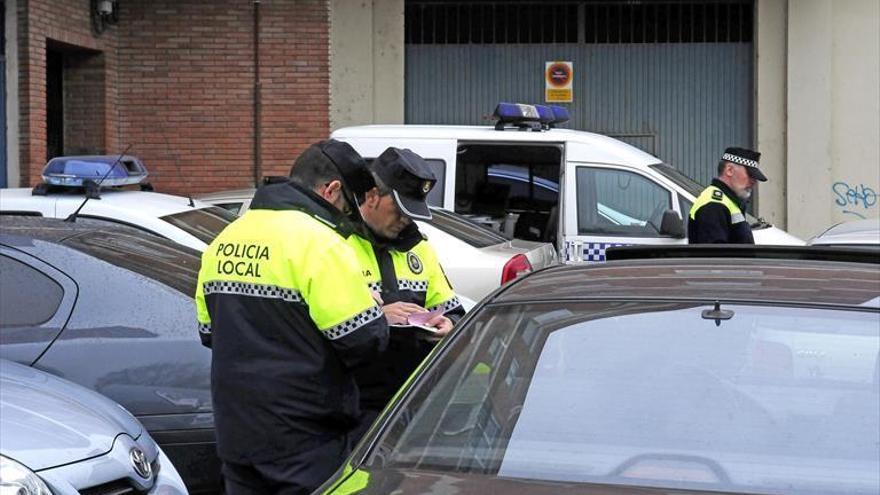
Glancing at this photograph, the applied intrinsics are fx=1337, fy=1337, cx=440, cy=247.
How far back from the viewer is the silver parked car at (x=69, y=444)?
4422 mm

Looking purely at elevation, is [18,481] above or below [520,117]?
below

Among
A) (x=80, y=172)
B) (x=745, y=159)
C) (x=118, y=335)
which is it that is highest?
(x=745, y=159)

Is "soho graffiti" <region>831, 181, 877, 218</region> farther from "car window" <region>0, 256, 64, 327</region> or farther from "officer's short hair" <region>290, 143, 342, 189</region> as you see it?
"officer's short hair" <region>290, 143, 342, 189</region>

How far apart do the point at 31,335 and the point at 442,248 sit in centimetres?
366

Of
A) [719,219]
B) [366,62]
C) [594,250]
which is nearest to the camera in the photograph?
[719,219]

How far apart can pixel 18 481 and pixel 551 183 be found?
6982 millimetres

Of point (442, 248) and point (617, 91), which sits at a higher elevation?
point (617, 91)

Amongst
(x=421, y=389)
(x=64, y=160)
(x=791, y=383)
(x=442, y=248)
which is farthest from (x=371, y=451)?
(x=442, y=248)

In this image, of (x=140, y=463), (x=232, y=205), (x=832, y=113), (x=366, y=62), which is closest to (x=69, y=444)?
(x=140, y=463)

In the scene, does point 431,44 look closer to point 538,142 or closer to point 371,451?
point 538,142

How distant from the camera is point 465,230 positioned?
9125mm

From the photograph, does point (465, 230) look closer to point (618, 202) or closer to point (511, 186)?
point (618, 202)

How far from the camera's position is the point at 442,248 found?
8.73 m

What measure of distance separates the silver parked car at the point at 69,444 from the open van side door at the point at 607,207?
217 inches
